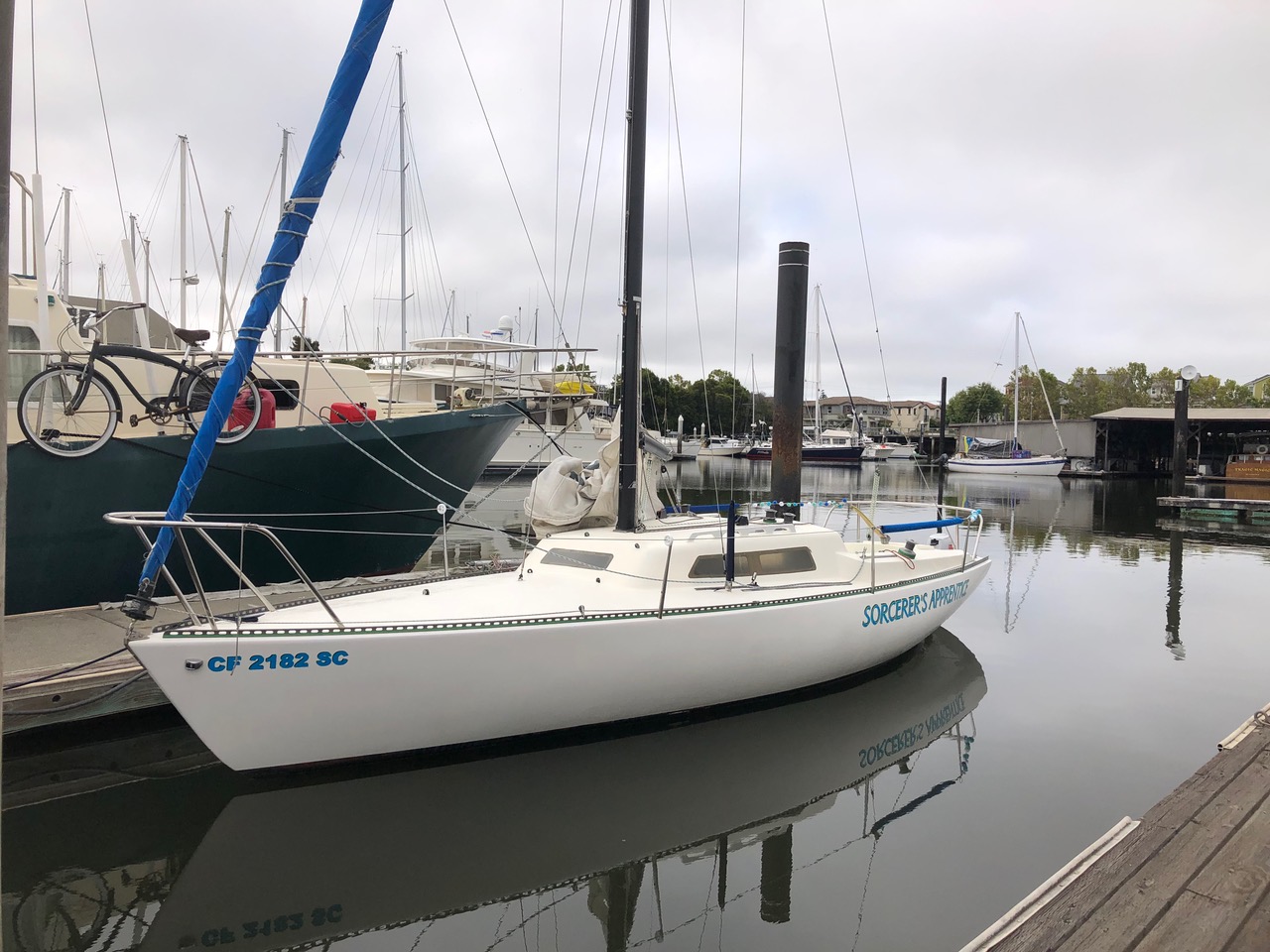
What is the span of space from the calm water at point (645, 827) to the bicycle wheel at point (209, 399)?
4.06 m

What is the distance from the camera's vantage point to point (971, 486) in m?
39.6

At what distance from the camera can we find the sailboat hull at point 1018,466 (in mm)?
47375

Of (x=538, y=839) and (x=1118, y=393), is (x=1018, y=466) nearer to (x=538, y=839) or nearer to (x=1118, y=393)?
(x=1118, y=393)

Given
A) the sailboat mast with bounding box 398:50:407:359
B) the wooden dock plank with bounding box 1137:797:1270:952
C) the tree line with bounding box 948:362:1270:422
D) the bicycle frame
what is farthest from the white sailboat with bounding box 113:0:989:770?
the tree line with bounding box 948:362:1270:422

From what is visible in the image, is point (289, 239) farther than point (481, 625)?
Yes

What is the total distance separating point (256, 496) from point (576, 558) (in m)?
5.21

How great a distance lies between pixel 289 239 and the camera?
632 centimetres

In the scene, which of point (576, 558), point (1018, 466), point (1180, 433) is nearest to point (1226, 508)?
point (1180, 433)

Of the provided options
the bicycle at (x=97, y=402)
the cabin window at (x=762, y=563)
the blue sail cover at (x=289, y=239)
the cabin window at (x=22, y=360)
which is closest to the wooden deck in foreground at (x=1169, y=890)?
the cabin window at (x=762, y=563)

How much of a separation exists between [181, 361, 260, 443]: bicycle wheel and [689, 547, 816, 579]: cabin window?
5969mm

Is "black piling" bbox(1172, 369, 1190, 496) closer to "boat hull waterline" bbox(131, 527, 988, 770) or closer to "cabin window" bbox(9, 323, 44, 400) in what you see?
"boat hull waterline" bbox(131, 527, 988, 770)

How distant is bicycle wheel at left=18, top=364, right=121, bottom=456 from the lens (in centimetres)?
855

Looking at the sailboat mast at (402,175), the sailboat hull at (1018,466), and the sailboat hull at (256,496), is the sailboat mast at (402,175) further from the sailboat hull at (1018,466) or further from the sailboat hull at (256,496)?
the sailboat hull at (1018,466)

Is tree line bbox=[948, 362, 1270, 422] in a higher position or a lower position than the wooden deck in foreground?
higher
